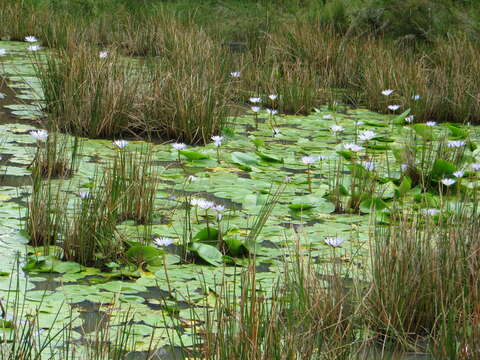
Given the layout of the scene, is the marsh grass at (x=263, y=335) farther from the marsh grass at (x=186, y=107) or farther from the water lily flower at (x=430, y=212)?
the marsh grass at (x=186, y=107)

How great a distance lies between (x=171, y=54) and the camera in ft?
21.7

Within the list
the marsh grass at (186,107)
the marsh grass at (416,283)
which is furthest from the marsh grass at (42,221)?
the marsh grass at (186,107)

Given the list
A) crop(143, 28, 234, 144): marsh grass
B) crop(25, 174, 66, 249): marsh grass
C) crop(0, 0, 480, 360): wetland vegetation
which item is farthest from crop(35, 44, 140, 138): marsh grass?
crop(25, 174, 66, 249): marsh grass

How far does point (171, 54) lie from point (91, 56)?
4.77 feet

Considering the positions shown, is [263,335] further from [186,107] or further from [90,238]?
[186,107]

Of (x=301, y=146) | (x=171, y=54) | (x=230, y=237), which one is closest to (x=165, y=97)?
(x=301, y=146)

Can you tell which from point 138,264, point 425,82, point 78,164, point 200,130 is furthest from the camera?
point 425,82

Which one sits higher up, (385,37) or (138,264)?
(385,37)

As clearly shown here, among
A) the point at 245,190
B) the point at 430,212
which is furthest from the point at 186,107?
the point at 430,212

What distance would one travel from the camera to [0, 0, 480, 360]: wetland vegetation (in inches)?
87.0

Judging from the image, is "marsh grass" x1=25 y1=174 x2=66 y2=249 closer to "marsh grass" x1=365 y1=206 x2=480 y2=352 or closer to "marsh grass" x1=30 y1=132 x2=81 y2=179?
"marsh grass" x1=30 y1=132 x2=81 y2=179

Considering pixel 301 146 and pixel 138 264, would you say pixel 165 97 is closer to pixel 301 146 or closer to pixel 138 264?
pixel 301 146

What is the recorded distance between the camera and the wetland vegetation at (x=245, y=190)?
7.25 feet

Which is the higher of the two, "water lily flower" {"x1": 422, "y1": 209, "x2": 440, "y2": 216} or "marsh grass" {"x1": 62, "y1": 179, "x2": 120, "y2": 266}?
"water lily flower" {"x1": 422, "y1": 209, "x2": 440, "y2": 216}
